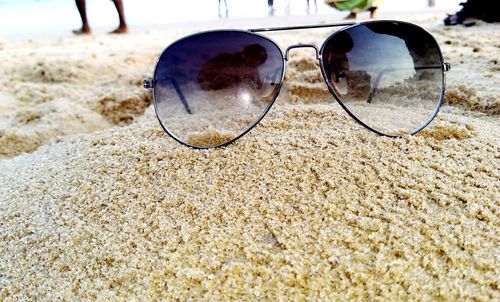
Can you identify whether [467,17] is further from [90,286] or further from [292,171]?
[90,286]

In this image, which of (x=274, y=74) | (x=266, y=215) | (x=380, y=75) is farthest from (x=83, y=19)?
(x=266, y=215)

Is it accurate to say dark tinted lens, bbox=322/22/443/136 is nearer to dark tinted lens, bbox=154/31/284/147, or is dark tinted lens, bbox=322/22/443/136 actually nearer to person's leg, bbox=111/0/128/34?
dark tinted lens, bbox=154/31/284/147

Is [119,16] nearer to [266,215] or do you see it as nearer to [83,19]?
[83,19]

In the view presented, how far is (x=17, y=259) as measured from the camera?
0.85 m

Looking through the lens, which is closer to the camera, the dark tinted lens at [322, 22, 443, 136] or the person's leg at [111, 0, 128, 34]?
the dark tinted lens at [322, 22, 443, 136]

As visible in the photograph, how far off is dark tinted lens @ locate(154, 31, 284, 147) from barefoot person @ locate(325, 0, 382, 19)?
3806 millimetres

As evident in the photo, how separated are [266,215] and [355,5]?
14.3 ft

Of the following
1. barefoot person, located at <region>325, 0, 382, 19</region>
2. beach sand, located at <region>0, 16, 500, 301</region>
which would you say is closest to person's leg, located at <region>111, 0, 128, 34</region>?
barefoot person, located at <region>325, 0, 382, 19</region>

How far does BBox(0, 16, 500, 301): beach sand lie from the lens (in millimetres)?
708

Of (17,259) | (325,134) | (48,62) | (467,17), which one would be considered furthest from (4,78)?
(467,17)

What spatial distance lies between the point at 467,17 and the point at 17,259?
345 centimetres

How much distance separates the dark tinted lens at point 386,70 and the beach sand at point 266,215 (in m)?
0.07

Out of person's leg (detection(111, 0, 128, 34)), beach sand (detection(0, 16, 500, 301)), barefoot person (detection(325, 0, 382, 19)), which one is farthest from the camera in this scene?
person's leg (detection(111, 0, 128, 34))

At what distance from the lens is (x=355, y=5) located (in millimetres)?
4695
